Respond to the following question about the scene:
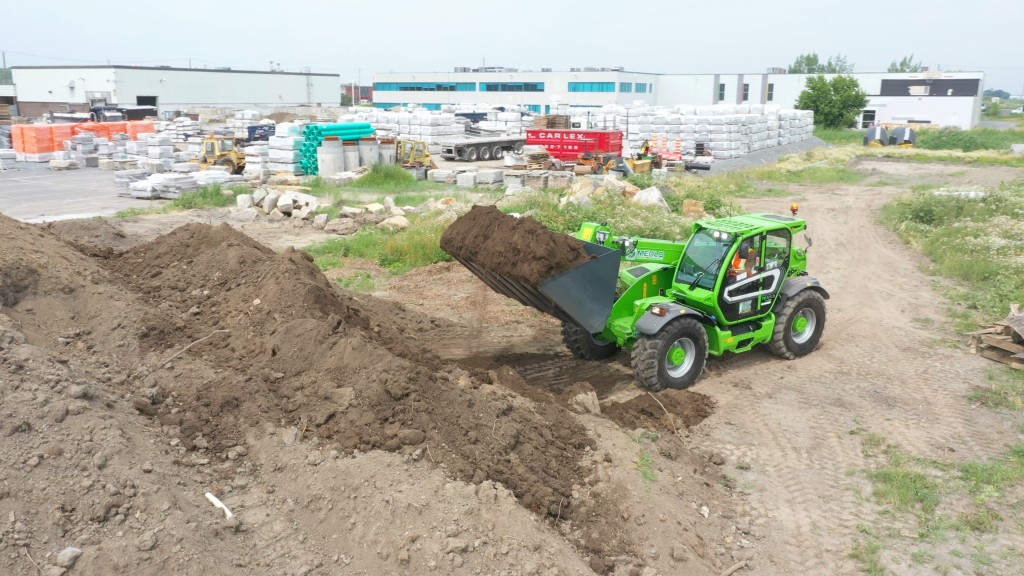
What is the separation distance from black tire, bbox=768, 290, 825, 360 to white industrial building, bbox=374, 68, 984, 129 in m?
54.8

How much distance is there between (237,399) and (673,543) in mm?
3864

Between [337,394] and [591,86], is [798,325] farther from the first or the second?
[591,86]

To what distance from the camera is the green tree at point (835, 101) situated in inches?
2288

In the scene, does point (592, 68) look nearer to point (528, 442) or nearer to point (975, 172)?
point (975, 172)

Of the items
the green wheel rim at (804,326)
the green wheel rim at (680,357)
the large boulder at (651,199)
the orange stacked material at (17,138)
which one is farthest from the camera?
the orange stacked material at (17,138)

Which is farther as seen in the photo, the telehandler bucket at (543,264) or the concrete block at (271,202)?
the concrete block at (271,202)

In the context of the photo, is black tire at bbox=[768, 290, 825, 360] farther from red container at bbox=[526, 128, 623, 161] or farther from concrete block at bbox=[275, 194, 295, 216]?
red container at bbox=[526, 128, 623, 161]

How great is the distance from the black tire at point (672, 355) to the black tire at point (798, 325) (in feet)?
4.46

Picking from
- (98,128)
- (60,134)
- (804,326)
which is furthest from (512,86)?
(804,326)

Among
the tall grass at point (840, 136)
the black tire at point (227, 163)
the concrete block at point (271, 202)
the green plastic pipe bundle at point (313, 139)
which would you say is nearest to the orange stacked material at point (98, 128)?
the black tire at point (227, 163)

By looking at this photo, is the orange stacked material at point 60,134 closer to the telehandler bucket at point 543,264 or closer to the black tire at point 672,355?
the telehandler bucket at point 543,264

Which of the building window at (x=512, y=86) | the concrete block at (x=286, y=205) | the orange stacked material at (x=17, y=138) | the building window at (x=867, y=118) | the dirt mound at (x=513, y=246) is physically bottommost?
the concrete block at (x=286, y=205)

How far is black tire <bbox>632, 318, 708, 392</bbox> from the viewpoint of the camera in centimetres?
854

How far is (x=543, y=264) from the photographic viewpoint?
8.00m
